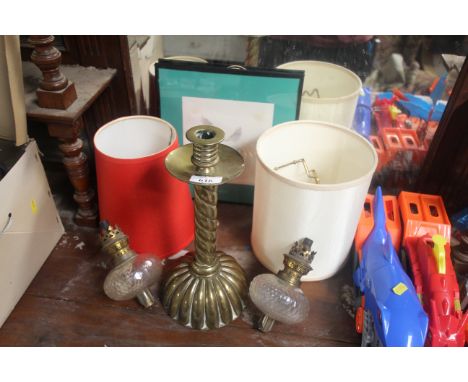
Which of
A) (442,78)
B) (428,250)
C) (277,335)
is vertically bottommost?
(277,335)

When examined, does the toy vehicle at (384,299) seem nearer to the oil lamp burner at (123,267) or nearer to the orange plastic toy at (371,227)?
the orange plastic toy at (371,227)

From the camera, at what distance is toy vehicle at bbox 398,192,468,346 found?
59 centimetres

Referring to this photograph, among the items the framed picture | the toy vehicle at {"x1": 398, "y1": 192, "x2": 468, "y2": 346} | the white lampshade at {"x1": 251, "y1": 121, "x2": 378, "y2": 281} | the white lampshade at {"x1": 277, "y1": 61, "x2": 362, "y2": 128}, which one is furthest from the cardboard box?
the toy vehicle at {"x1": 398, "y1": 192, "x2": 468, "y2": 346}

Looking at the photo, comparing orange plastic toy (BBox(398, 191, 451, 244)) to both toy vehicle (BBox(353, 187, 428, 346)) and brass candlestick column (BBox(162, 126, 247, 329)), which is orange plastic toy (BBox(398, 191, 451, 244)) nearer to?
toy vehicle (BBox(353, 187, 428, 346))

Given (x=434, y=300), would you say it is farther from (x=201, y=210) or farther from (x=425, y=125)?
(x=425, y=125)

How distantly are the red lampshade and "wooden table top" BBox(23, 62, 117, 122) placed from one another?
0.05 m

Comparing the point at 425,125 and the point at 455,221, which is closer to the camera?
the point at 455,221

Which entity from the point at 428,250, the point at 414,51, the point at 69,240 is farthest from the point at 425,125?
the point at 69,240

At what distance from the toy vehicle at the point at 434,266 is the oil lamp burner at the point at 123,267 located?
1.35ft

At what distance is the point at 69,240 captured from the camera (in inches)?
30.9

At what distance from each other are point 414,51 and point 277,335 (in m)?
0.79

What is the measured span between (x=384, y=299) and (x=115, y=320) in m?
0.41

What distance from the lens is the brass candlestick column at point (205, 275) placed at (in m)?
0.55

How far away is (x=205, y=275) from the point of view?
2.08 feet
